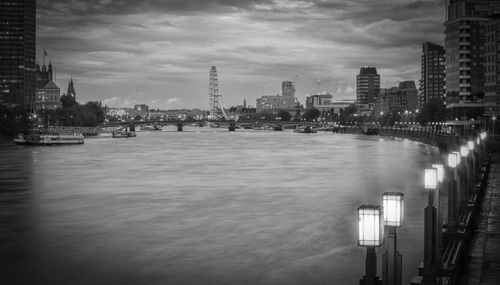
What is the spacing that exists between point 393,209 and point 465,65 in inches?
6386

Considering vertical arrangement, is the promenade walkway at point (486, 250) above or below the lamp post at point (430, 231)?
below

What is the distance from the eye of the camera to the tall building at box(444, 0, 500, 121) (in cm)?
16375

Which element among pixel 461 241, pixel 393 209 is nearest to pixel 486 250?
pixel 461 241

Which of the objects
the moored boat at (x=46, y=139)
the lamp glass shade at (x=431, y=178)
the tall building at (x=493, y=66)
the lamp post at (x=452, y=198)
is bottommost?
the moored boat at (x=46, y=139)

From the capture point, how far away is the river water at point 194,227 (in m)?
22.9

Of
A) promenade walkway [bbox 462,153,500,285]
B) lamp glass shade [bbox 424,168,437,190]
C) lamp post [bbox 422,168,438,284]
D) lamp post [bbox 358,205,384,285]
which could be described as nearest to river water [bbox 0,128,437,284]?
promenade walkway [bbox 462,153,500,285]

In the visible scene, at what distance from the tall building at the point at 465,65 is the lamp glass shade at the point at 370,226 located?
156 metres

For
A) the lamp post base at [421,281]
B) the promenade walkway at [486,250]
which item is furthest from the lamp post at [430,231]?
the promenade walkway at [486,250]

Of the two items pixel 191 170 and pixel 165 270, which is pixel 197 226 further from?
pixel 191 170

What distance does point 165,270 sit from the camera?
75.0 feet

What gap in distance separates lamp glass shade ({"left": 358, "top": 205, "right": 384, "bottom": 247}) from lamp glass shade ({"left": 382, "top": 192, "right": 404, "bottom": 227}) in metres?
2.15

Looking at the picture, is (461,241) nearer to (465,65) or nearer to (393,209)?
(393,209)

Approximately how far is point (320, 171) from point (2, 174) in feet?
113

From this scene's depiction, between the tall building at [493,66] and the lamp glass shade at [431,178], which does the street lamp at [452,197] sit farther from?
the tall building at [493,66]
